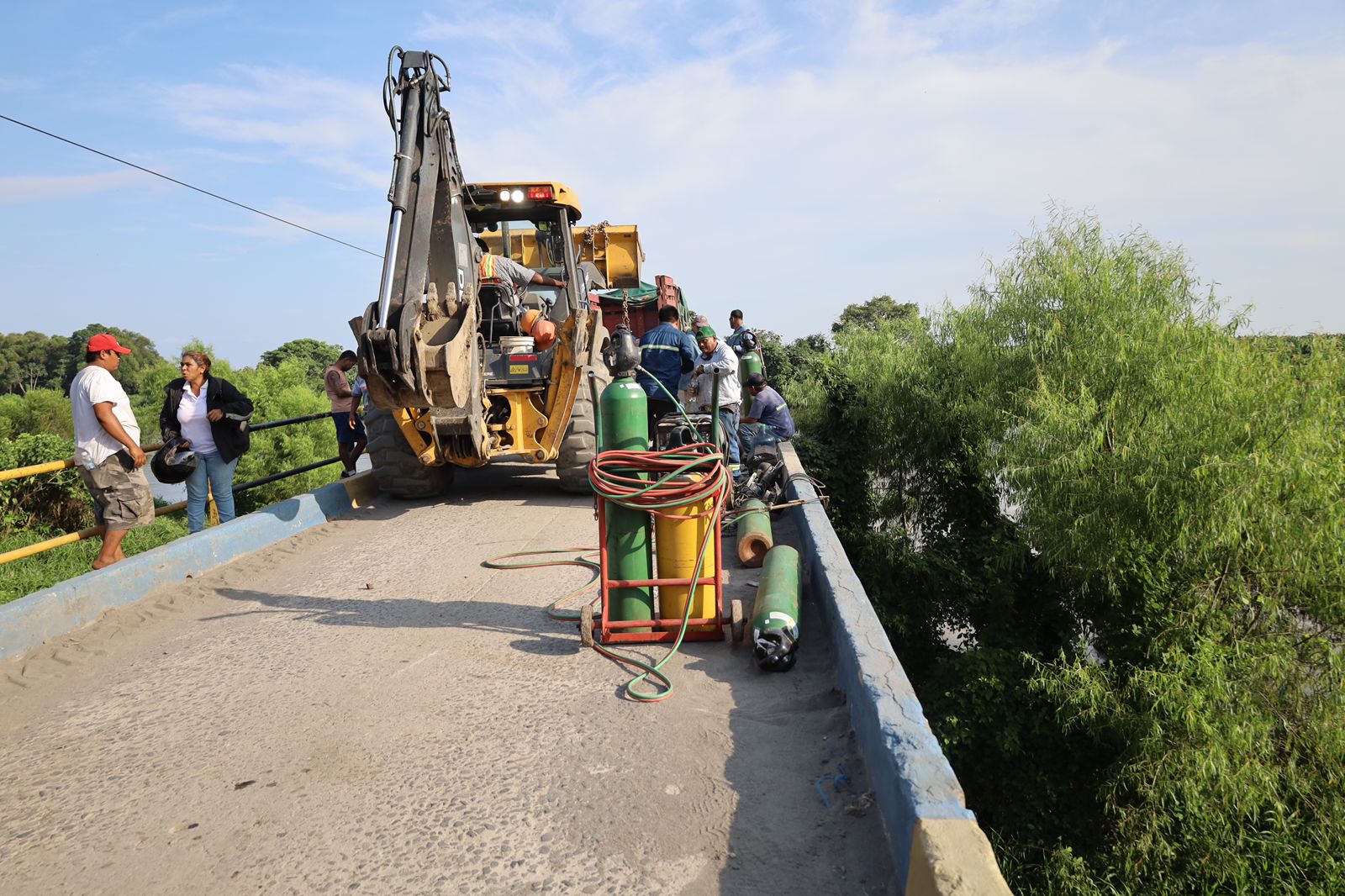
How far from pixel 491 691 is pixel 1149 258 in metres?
13.6

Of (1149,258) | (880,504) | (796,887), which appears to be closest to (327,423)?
(880,504)

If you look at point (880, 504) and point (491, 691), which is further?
point (880, 504)

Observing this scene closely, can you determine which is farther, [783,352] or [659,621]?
[783,352]

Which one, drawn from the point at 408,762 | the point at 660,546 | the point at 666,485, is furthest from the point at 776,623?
the point at 408,762

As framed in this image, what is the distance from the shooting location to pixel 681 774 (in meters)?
3.47

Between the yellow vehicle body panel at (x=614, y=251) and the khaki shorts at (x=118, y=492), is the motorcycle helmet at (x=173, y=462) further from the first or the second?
the yellow vehicle body panel at (x=614, y=251)

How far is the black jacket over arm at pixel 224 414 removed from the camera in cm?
707

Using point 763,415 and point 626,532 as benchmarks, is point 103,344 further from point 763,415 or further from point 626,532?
point 763,415

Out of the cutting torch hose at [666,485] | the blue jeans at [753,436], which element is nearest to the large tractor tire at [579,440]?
the blue jeans at [753,436]

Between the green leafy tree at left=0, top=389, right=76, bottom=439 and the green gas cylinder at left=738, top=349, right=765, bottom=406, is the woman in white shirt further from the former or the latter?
the green leafy tree at left=0, top=389, right=76, bottom=439

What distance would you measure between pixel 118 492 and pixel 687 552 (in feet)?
14.0

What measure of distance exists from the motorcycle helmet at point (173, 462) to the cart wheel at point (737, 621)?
15.3 feet

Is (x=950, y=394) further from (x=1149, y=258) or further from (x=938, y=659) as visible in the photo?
(x=938, y=659)

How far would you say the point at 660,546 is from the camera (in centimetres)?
487
